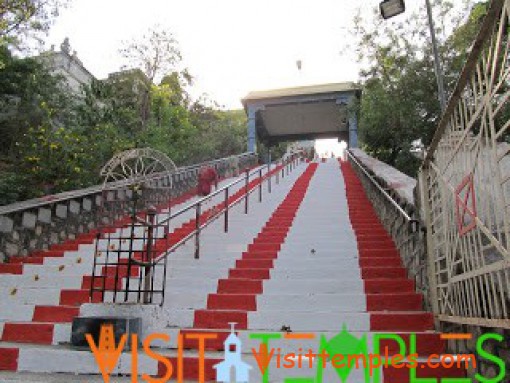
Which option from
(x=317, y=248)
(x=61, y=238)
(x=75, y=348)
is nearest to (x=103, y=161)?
(x=61, y=238)

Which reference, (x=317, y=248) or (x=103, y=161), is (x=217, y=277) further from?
(x=103, y=161)

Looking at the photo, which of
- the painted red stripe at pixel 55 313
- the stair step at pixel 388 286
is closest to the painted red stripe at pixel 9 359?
the painted red stripe at pixel 55 313

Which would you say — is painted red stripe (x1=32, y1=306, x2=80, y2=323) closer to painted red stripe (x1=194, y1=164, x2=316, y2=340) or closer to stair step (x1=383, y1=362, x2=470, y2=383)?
painted red stripe (x1=194, y1=164, x2=316, y2=340)

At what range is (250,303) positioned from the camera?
4.09 m

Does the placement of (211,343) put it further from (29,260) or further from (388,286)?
(29,260)

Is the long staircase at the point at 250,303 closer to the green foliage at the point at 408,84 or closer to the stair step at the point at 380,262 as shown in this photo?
the stair step at the point at 380,262

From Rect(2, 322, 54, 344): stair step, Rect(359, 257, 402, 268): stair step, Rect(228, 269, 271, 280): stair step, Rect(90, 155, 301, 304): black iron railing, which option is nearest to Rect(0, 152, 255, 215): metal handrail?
Rect(90, 155, 301, 304): black iron railing

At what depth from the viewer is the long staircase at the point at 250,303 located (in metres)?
3.24

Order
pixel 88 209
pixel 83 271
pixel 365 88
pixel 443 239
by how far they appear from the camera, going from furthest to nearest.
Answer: pixel 365 88 < pixel 88 209 < pixel 83 271 < pixel 443 239

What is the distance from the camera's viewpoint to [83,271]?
5176 millimetres

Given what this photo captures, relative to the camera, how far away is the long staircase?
3.24 metres

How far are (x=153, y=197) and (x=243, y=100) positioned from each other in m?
13.1

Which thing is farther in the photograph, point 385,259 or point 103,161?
point 103,161

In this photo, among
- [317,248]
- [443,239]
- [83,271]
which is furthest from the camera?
[317,248]
